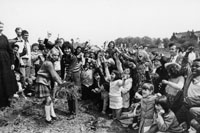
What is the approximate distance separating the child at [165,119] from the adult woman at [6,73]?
4.19 meters

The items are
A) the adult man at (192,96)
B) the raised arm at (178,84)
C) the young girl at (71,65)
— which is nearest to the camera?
the adult man at (192,96)

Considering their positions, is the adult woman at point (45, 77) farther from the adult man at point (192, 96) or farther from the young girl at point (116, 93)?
the adult man at point (192, 96)

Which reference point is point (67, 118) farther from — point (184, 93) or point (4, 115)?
point (184, 93)

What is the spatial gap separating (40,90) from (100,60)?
2.20m

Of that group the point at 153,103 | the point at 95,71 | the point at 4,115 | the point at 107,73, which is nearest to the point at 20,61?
the point at 4,115

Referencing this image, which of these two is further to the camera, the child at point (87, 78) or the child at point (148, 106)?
the child at point (87, 78)

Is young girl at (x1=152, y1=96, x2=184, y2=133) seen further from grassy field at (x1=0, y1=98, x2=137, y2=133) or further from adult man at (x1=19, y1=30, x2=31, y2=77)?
adult man at (x1=19, y1=30, x2=31, y2=77)

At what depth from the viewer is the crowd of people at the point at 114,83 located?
159 inches

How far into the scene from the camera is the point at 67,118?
5305 mm

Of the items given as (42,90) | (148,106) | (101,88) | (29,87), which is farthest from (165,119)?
(29,87)

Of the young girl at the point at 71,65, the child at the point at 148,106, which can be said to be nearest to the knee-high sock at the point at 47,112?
the young girl at the point at 71,65

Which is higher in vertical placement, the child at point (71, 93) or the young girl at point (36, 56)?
the young girl at point (36, 56)

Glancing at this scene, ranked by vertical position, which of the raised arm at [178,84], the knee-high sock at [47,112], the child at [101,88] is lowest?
the knee-high sock at [47,112]

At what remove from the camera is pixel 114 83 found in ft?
17.0
